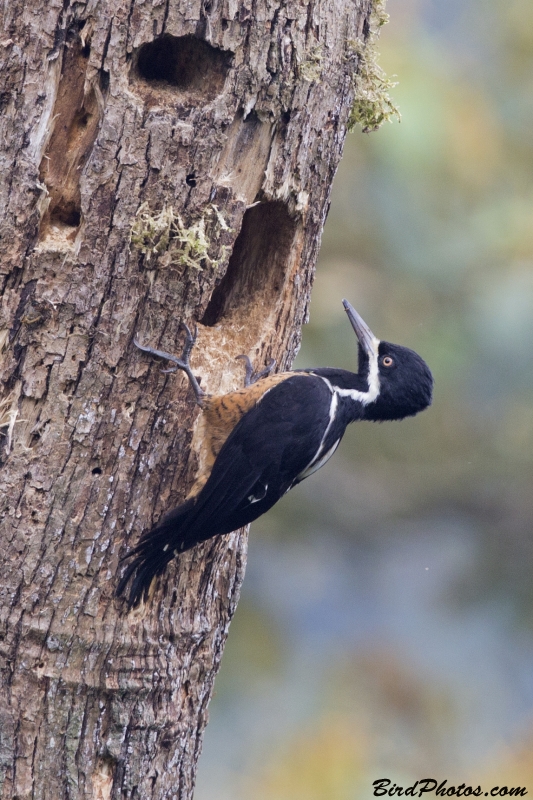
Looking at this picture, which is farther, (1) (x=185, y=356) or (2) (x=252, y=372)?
(2) (x=252, y=372)

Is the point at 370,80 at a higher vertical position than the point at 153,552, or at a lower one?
higher

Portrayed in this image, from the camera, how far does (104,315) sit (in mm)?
3006

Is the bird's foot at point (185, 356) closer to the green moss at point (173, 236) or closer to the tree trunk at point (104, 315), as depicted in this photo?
the tree trunk at point (104, 315)

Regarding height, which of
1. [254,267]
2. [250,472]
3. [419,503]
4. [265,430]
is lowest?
[250,472]

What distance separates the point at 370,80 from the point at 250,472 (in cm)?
155

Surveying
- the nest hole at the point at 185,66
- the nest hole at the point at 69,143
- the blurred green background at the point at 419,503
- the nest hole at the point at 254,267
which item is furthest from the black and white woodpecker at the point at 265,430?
the blurred green background at the point at 419,503

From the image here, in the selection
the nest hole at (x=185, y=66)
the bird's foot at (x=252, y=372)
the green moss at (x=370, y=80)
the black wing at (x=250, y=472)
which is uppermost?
the green moss at (x=370, y=80)

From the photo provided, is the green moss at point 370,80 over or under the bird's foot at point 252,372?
over

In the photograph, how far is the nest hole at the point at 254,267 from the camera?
3.56 metres

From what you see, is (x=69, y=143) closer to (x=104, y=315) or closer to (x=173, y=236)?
(x=173, y=236)

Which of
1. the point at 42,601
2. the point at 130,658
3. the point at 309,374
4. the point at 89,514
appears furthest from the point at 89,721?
the point at 309,374

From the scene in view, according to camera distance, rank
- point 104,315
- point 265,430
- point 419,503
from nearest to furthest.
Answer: point 104,315 < point 265,430 < point 419,503

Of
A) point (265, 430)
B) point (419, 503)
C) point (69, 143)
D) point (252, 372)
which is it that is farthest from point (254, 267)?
point (419, 503)

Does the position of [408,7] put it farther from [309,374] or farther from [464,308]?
[309,374]
